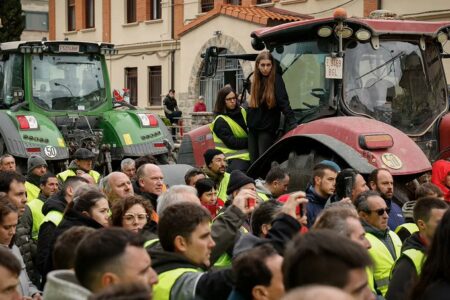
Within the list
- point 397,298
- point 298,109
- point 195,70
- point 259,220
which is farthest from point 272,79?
point 195,70

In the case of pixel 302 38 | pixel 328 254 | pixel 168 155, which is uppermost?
pixel 302 38

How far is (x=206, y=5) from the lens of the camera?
30.5 m

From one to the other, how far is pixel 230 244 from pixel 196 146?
21.5ft

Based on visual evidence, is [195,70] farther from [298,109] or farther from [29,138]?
[298,109]

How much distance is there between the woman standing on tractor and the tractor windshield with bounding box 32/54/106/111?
22.1 feet

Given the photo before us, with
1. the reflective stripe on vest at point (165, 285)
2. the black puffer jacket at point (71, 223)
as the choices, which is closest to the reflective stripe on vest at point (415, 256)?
the reflective stripe on vest at point (165, 285)

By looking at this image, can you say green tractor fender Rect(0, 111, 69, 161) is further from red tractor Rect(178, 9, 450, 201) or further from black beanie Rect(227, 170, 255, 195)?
black beanie Rect(227, 170, 255, 195)

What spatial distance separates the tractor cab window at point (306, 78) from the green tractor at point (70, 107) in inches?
219

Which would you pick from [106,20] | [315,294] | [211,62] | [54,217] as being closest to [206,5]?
[106,20]

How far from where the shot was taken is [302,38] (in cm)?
1041

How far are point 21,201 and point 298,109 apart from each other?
11.3 ft

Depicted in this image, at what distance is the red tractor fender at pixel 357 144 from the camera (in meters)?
8.88

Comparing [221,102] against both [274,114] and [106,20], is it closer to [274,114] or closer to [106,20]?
[274,114]

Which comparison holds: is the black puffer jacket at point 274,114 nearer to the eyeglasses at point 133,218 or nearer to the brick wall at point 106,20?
the eyeglasses at point 133,218
